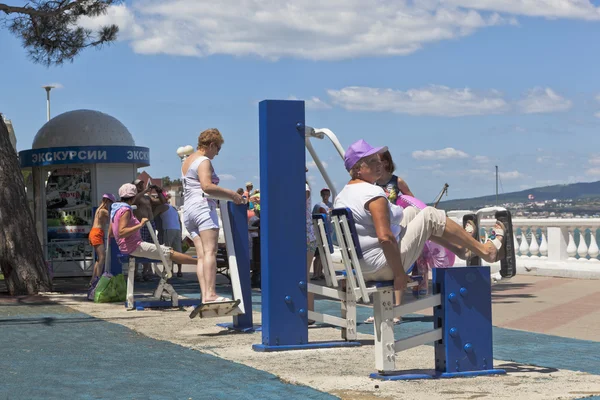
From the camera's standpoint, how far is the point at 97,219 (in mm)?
14180

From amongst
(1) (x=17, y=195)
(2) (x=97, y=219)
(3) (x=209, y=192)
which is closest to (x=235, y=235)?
(3) (x=209, y=192)

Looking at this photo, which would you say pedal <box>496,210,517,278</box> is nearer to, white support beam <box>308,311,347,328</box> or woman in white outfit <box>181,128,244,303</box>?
white support beam <box>308,311,347,328</box>

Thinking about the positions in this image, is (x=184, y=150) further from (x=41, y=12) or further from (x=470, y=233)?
(x=41, y=12)

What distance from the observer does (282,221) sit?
794cm

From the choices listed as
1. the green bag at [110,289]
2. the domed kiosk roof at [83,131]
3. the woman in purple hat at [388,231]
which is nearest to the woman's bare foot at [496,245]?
the woman in purple hat at [388,231]

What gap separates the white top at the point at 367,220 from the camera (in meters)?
6.77

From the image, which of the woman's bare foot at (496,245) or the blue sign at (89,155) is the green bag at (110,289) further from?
the woman's bare foot at (496,245)

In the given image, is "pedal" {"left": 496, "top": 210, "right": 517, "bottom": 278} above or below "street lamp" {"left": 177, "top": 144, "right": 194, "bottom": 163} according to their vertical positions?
below

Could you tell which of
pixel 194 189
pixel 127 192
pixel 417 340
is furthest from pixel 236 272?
pixel 127 192

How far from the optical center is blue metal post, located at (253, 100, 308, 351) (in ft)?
25.9

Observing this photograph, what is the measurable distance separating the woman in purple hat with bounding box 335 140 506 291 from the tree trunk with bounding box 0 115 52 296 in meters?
Result: 8.46

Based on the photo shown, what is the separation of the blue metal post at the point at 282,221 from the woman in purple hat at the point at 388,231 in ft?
3.04

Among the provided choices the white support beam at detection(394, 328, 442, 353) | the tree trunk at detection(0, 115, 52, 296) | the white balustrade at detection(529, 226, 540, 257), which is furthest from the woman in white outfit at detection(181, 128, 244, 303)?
the white balustrade at detection(529, 226, 540, 257)

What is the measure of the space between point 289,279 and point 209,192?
1.43 m
